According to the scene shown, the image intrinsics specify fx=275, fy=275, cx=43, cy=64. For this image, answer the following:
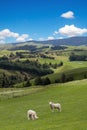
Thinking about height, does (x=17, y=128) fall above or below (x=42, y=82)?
above

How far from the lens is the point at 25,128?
1192 inches

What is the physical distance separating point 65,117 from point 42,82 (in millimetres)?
160822

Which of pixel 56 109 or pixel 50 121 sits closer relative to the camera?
pixel 50 121

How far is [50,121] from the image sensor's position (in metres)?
35.0

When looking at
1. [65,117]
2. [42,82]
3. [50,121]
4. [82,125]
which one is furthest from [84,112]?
[42,82]

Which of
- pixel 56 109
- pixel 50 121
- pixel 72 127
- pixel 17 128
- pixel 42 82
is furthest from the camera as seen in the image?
pixel 42 82

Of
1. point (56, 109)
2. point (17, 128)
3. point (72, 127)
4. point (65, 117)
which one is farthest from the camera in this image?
point (56, 109)

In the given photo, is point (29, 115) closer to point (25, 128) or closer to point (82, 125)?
point (25, 128)

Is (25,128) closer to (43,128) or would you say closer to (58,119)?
(43,128)

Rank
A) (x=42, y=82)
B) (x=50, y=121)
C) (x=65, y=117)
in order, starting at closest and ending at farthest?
(x=50, y=121)
(x=65, y=117)
(x=42, y=82)

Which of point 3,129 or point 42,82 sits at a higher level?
point 3,129

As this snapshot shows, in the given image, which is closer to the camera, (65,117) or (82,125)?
(82,125)

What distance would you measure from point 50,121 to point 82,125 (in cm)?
665

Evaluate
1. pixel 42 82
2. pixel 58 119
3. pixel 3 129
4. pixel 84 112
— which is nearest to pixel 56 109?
pixel 84 112
